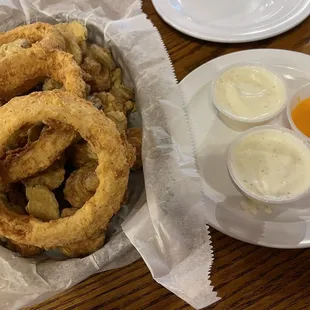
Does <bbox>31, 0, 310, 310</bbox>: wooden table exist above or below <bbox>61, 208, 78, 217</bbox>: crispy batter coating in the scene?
below

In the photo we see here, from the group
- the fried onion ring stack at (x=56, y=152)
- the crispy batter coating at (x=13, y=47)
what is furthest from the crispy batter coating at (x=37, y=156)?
the crispy batter coating at (x=13, y=47)

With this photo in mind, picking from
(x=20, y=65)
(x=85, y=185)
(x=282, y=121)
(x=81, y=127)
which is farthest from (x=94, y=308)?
(x=282, y=121)

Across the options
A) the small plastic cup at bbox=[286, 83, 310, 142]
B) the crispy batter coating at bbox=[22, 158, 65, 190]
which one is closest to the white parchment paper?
the crispy batter coating at bbox=[22, 158, 65, 190]

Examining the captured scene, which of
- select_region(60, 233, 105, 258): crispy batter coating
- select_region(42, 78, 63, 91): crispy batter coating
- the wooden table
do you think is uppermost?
select_region(42, 78, 63, 91): crispy batter coating

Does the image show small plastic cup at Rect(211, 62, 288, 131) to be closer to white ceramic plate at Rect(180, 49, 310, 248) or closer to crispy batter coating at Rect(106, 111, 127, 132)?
white ceramic plate at Rect(180, 49, 310, 248)

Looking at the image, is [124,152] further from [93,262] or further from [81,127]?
[93,262]

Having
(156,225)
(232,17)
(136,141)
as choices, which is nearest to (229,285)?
(156,225)

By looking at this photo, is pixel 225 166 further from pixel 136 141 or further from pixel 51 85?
pixel 51 85
